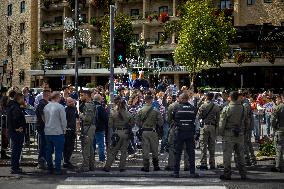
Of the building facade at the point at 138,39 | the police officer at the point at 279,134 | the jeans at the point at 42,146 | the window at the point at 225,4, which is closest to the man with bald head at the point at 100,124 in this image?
the jeans at the point at 42,146

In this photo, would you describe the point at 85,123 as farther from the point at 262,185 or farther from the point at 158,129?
the point at 262,185

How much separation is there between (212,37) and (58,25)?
24.0 metres

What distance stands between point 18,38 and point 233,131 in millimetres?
55953

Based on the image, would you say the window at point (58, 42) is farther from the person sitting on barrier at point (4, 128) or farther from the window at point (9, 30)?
the person sitting on barrier at point (4, 128)

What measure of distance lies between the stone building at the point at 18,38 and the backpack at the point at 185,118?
169 feet

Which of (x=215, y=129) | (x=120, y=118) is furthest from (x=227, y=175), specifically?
(x=120, y=118)

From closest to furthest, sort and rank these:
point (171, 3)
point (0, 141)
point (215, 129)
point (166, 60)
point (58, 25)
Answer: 1. point (215, 129)
2. point (0, 141)
3. point (166, 60)
4. point (171, 3)
5. point (58, 25)

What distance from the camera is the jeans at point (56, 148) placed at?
11.9 m

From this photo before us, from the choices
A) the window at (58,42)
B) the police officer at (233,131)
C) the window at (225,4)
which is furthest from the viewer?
the window at (58,42)

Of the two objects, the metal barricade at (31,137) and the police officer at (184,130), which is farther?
the metal barricade at (31,137)

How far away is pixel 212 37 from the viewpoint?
4181 cm

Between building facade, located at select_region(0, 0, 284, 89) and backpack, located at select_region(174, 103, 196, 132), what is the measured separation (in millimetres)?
26558

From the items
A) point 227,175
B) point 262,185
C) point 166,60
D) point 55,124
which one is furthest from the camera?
point 166,60

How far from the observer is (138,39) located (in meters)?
55.1
